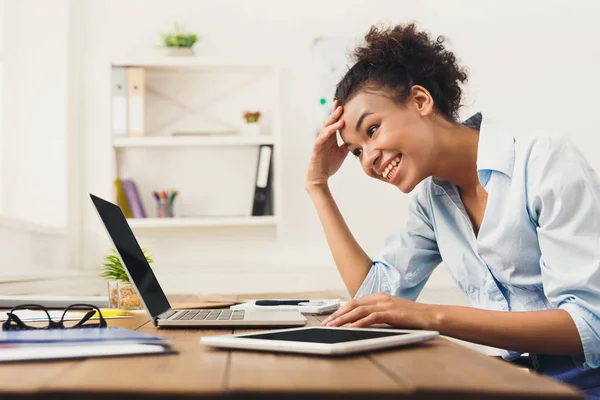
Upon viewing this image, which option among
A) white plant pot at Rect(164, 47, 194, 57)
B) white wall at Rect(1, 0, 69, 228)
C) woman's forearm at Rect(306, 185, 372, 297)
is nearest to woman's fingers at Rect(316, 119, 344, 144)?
woman's forearm at Rect(306, 185, 372, 297)

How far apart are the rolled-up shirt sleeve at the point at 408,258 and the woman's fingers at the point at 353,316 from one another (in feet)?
2.27

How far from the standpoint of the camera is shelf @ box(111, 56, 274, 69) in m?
2.85

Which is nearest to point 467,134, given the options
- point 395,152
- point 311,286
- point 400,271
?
point 395,152

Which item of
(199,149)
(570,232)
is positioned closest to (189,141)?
(199,149)

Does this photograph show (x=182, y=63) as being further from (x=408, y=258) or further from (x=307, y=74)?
(x=408, y=258)

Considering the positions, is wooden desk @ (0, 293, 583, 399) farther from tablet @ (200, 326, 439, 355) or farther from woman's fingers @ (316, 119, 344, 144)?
woman's fingers @ (316, 119, 344, 144)

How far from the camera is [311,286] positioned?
2.88 meters

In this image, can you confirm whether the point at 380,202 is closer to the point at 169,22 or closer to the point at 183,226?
the point at 183,226

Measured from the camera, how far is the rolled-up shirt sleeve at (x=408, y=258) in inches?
66.7

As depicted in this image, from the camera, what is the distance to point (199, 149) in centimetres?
302

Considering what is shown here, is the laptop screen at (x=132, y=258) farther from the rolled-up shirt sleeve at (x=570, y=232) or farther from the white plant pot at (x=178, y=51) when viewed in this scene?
the white plant pot at (x=178, y=51)

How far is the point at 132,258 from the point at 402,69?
2.43 feet

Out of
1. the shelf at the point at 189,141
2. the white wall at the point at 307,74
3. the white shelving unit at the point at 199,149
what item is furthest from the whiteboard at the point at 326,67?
the shelf at the point at 189,141

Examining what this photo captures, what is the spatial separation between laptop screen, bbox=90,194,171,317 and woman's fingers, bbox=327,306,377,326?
309mm
